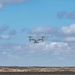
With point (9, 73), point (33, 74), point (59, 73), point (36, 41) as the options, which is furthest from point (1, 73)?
point (36, 41)

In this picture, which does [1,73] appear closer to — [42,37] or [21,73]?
[21,73]

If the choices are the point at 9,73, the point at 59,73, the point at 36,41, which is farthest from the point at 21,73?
the point at 36,41

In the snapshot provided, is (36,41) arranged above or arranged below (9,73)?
above

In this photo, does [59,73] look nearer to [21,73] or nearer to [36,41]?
[21,73]

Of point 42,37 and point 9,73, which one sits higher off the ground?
point 42,37

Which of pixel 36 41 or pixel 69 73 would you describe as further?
pixel 36 41

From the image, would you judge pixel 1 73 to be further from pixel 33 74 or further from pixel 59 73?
pixel 59 73

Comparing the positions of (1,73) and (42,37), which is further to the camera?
(42,37)
